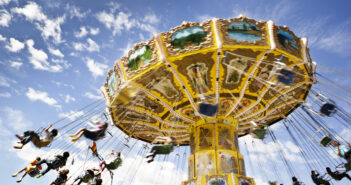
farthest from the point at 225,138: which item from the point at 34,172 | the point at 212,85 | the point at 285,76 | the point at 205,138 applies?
the point at 34,172

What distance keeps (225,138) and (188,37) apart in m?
4.63

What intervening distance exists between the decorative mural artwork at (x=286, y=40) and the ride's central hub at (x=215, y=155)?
13.4 feet

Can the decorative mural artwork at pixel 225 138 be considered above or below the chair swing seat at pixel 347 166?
above

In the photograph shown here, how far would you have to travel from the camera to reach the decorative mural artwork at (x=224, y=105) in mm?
10180

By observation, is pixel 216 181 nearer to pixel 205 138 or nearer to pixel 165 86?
pixel 205 138

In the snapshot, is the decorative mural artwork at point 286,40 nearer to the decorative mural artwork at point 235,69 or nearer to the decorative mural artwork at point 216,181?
the decorative mural artwork at point 235,69

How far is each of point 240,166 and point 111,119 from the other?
5591 mm

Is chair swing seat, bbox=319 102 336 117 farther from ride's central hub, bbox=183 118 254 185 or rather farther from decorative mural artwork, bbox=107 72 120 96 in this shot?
decorative mural artwork, bbox=107 72 120 96

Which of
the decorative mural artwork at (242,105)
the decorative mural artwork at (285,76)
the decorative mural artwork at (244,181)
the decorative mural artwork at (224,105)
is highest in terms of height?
the decorative mural artwork at (242,105)

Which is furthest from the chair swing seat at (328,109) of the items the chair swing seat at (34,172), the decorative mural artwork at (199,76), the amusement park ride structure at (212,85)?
the chair swing seat at (34,172)

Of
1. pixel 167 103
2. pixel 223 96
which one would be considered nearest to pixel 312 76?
pixel 223 96

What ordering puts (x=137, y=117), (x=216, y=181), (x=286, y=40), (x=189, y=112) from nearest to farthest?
(x=286, y=40) → (x=216, y=181) → (x=189, y=112) → (x=137, y=117)

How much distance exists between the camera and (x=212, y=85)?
920cm

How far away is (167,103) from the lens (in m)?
10.1
